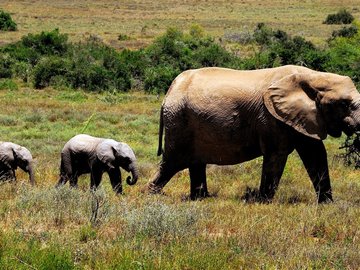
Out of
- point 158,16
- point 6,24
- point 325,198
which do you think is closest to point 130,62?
point 325,198

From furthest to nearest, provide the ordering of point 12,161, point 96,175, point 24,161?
point 12,161 → point 24,161 → point 96,175

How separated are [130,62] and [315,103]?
75.8ft

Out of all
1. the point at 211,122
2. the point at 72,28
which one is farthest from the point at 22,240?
the point at 72,28

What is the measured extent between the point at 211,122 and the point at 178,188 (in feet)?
7.29

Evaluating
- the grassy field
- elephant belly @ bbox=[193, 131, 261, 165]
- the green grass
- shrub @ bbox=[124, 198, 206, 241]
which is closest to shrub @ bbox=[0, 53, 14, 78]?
the grassy field

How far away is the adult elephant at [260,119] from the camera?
8.73 meters

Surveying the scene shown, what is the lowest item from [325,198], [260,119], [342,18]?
[342,18]

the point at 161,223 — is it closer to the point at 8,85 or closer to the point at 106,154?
the point at 106,154

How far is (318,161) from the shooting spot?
9.09m

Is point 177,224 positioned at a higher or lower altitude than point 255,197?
higher

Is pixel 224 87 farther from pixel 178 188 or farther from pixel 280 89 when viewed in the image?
pixel 178 188

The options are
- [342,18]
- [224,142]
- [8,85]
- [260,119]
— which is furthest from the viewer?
[342,18]

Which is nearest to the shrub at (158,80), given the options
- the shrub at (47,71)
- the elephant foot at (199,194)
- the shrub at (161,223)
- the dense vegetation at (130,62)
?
the dense vegetation at (130,62)

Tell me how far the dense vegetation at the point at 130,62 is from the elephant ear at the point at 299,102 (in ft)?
55.0
